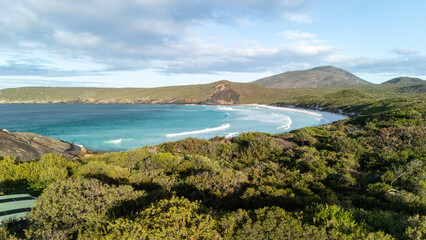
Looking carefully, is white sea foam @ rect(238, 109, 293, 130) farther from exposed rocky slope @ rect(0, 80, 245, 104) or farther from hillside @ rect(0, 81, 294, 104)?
exposed rocky slope @ rect(0, 80, 245, 104)

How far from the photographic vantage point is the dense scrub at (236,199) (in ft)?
15.3

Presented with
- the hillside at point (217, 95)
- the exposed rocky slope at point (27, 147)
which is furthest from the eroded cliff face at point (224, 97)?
the exposed rocky slope at point (27, 147)

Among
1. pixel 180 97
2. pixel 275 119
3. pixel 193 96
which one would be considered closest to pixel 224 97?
pixel 193 96

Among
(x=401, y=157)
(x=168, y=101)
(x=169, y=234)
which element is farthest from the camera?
(x=168, y=101)

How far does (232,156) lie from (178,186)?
7938 millimetres

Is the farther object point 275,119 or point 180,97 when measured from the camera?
point 180,97

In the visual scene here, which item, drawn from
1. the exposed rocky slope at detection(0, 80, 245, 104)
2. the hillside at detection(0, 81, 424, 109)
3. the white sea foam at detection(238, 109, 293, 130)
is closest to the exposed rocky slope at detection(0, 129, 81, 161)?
the white sea foam at detection(238, 109, 293, 130)

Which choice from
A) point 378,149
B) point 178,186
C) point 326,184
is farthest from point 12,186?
point 378,149

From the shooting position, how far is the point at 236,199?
7223mm

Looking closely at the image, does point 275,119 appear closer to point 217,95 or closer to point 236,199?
point 236,199

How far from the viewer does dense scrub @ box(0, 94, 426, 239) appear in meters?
4.65

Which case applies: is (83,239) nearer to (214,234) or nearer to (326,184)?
(214,234)

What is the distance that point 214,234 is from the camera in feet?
14.9

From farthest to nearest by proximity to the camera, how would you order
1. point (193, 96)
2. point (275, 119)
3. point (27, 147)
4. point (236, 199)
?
point (193, 96)
point (275, 119)
point (27, 147)
point (236, 199)
